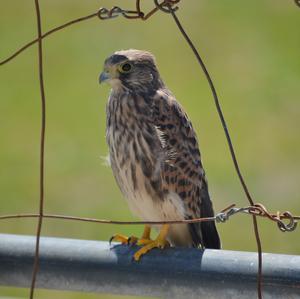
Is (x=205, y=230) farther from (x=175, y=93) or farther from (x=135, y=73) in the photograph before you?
(x=175, y=93)

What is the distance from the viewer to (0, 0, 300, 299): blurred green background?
9672 mm

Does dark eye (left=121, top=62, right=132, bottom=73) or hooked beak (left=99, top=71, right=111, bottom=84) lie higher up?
dark eye (left=121, top=62, right=132, bottom=73)

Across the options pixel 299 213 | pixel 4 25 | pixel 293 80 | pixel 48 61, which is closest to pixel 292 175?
pixel 299 213

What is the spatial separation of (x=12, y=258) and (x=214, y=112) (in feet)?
27.8

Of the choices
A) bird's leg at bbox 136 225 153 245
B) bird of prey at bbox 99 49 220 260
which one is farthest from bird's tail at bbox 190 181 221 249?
bird's leg at bbox 136 225 153 245

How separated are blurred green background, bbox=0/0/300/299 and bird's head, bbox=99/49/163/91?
2997 millimetres

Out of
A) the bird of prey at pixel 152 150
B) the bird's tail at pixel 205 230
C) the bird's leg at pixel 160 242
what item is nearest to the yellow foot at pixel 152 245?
the bird's leg at pixel 160 242

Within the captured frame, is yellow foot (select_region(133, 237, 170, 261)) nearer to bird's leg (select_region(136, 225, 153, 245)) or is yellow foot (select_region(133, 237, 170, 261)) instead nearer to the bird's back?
bird's leg (select_region(136, 225, 153, 245))

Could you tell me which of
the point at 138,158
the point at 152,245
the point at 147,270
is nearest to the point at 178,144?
the point at 138,158

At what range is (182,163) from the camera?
5.09m

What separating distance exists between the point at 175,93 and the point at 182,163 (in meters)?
7.70

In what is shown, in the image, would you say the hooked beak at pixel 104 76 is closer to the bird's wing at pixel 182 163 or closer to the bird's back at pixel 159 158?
the bird's back at pixel 159 158

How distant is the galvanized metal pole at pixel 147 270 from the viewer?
3561 millimetres

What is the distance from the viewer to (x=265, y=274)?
140 inches
